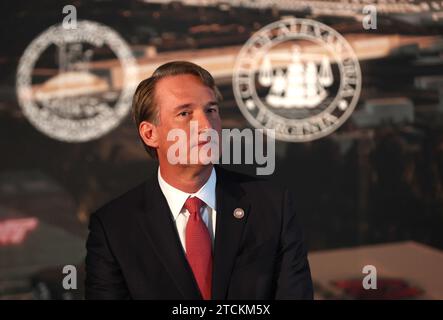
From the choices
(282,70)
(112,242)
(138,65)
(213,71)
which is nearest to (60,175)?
(138,65)

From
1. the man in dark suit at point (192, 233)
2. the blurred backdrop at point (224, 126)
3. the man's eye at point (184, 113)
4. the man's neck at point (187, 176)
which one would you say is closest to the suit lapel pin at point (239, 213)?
the man in dark suit at point (192, 233)

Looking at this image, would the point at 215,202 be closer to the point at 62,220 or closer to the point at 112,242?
the point at 112,242

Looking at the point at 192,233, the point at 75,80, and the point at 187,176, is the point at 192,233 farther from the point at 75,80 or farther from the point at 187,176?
the point at 75,80

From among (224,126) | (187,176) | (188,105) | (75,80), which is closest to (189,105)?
(188,105)

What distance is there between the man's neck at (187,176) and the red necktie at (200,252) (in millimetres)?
71

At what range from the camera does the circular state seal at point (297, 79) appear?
375 cm

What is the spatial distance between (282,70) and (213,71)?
0.37 m

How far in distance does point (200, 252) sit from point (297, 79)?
7.66 feet

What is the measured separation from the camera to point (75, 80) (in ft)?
12.2

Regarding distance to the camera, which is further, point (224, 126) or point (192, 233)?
point (224, 126)

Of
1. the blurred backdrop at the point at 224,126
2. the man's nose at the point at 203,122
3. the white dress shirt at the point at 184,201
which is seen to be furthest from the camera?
the blurred backdrop at the point at 224,126

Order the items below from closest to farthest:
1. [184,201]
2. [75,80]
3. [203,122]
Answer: [203,122], [184,201], [75,80]

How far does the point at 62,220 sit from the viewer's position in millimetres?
3725

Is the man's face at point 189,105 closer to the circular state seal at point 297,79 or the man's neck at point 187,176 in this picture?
the man's neck at point 187,176
